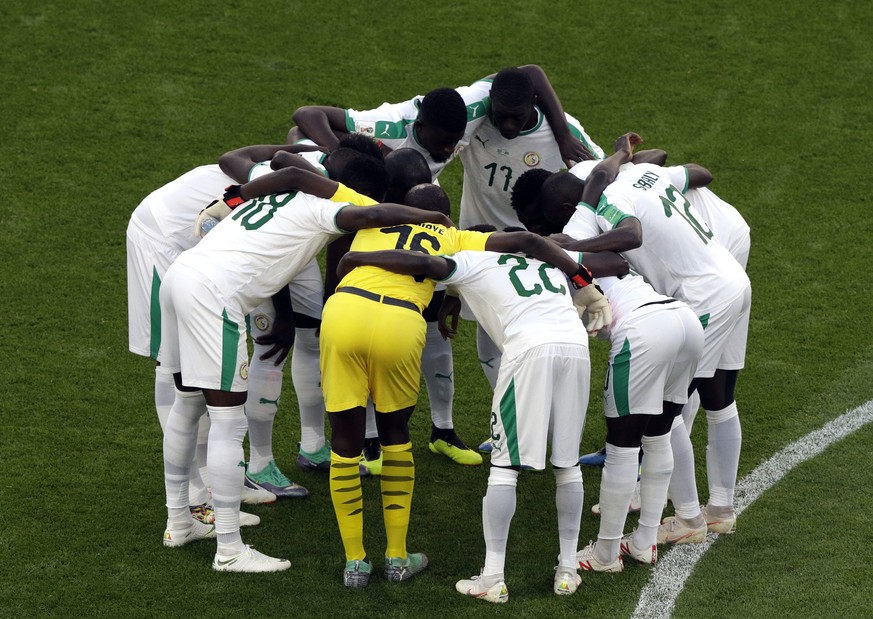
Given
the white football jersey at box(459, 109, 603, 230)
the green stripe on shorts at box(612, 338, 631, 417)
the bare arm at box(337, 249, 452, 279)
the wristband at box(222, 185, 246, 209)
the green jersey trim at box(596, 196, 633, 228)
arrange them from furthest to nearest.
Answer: the white football jersey at box(459, 109, 603, 230)
the wristband at box(222, 185, 246, 209)
the green jersey trim at box(596, 196, 633, 228)
the green stripe on shorts at box(612, 338, 631, 417)
the bare arm at box(337, 249, 452, 279)

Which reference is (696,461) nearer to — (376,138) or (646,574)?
(646,574)

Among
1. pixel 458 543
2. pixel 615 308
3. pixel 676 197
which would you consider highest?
pixel 676 197

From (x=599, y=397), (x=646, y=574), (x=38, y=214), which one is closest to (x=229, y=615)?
(x=646, y=574)

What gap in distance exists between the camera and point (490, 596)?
611 cm

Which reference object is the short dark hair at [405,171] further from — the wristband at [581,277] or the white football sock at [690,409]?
the white football sock at [690,409]

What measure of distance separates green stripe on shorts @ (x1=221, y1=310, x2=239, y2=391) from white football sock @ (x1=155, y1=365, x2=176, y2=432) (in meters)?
→ 0.76

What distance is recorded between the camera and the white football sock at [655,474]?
6348 mm

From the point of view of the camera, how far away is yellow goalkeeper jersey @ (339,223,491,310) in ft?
19.9

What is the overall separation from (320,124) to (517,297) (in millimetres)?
2067

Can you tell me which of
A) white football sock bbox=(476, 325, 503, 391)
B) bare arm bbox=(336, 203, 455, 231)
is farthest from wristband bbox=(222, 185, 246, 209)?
white football sock bbox=(476, 325, 503, 391)

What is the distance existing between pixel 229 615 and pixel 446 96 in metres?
3.22

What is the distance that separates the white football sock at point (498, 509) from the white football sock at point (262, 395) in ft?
5.79

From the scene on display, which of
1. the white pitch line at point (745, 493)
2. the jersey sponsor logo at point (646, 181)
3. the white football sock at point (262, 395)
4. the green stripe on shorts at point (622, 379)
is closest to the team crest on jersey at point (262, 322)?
the white football sock at point (262, 395)

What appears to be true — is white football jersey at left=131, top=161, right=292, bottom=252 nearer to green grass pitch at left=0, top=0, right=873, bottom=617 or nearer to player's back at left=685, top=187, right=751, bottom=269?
green grass pitch at left=0, top=0, right=873, bottom=617
